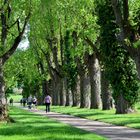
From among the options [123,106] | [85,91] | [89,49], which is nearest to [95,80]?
[89,49]

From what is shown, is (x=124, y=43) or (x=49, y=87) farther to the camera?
(x=49, y=87)

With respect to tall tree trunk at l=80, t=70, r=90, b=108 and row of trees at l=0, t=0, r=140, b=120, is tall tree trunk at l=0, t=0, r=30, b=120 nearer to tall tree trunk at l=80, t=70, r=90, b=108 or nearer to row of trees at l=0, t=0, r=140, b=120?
row of trees at l=0, t=0, r=140, b=120

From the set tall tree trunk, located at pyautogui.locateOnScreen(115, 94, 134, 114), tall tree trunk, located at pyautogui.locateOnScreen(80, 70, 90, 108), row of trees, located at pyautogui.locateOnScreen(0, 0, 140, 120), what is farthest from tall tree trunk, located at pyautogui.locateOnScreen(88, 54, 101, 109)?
tall tree trunk, located at pyautogui.locateOnScreen(115, 94, 134, 114)

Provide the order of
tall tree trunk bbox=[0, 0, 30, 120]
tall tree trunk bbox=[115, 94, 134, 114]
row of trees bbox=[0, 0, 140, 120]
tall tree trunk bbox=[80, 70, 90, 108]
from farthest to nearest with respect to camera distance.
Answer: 1. tall tree trunk bbox=[80, 70, 90, 108]
2. tall tree trunk bbox=[115, 94, 134, 114]
3. tall tree trunk bbox=[0, 0, 30, 120]
4. row of trees bbox=[0, 0, 140, 120]

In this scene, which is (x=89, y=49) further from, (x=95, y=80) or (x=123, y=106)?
(x=123, y=106)

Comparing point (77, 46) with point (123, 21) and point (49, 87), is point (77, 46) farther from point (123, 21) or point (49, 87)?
point (49, 87)

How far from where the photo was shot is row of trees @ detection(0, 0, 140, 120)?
94.8 feet

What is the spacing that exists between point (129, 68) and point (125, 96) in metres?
2.16

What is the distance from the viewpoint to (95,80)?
49938mm

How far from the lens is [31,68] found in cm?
8656

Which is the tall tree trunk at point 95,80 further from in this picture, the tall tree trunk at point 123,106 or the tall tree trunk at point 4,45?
the tall tree trunk at point 4,45

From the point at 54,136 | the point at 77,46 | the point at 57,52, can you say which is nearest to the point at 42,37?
the point at 57,52

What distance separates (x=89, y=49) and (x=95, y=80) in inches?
127

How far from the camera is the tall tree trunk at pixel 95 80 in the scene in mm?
49844
